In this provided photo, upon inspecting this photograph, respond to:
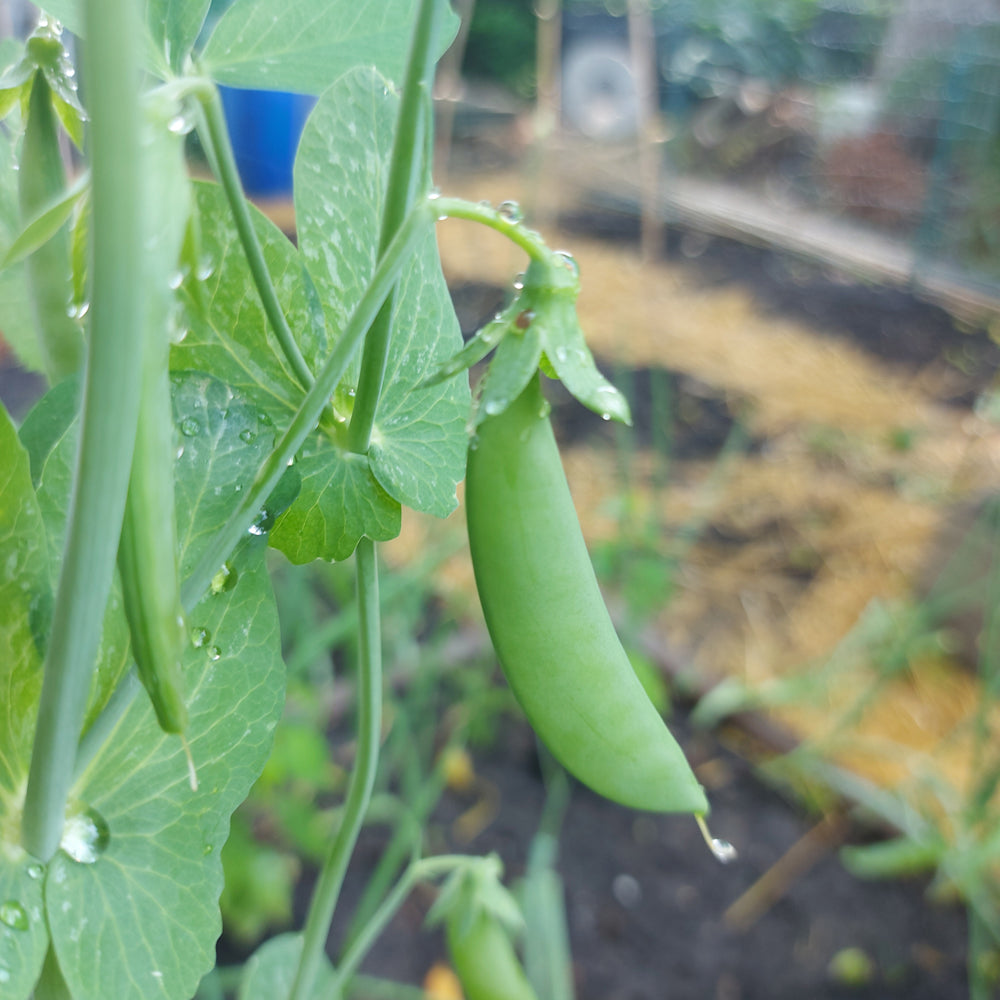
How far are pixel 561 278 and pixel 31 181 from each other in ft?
0.52

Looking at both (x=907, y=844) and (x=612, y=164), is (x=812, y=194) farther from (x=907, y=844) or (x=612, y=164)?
(x=907, y=844)

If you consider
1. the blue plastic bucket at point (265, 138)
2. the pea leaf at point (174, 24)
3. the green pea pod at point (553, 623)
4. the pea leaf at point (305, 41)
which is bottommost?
the blue plastic bucket at point (265, 138)

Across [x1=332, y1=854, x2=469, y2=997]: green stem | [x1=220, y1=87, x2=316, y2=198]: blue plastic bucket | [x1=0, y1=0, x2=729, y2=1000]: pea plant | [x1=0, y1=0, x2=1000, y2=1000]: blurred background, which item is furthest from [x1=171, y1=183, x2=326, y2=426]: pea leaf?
[x1=220, y1=87, x2=316, y2=198]: blue plastic bucket

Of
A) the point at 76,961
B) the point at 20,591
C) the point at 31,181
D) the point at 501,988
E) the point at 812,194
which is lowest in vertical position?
the point at 812,194

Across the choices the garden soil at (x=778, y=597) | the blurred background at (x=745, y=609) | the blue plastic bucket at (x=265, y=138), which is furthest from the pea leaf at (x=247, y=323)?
the blue plastic bucket at (x=265, y=138)

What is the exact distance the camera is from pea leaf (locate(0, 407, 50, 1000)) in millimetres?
278

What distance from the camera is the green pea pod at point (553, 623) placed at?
0.90 ft

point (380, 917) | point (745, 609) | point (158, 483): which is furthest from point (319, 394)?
point (745, 609)

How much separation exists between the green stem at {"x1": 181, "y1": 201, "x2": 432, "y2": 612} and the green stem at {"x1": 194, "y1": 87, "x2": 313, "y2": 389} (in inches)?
1.6

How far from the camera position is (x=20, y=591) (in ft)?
0.95

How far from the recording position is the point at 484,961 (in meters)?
0.51

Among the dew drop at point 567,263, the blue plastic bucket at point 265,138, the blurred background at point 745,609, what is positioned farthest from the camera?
the blue plastic bucket at point 265,138

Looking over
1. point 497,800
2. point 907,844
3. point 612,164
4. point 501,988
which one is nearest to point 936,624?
point 907,844

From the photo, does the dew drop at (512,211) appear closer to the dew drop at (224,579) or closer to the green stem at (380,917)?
the dew drop at (224,579)
